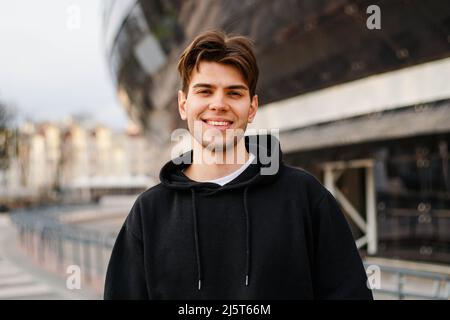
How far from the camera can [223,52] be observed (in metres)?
1.76

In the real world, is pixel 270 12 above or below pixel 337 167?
above

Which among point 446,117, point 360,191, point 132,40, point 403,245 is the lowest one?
point 403,245

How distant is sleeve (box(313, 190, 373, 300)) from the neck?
0.31 meters

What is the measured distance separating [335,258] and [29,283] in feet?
33.0

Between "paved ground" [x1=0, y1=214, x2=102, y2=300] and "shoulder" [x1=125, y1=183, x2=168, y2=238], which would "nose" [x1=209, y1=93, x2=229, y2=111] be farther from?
"paved ground" [x1=0, y1=214, x2=102, y2=300]

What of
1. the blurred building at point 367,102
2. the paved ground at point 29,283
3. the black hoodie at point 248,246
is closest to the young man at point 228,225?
the black hoodie at point 248,246

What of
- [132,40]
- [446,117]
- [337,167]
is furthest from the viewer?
[132,40]

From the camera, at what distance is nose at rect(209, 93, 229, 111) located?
177 centimetres

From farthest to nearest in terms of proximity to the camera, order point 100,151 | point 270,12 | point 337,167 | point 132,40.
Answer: point 100,151 < point 132,40 < point 337,167 < point 270,12

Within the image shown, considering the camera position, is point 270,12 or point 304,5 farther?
point 270,12

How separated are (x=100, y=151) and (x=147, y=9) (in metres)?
79.2

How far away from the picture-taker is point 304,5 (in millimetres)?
11836

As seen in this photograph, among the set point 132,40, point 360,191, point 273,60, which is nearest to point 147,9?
point 132,40

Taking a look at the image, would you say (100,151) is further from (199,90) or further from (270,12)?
(199,90)
